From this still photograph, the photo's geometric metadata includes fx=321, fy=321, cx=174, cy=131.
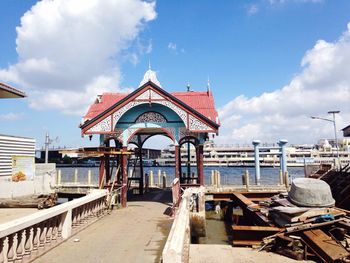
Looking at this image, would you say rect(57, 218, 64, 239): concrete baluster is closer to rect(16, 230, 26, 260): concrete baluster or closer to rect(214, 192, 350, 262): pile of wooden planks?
rect(16, 230, 26, 260): concrete baluster

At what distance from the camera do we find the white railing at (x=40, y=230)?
22.5 feet

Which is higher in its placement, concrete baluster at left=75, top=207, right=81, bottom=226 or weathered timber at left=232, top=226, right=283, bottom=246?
concrete baluster at left=75, top=207, right=81, bottom=226

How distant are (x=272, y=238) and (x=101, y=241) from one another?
5.10 m

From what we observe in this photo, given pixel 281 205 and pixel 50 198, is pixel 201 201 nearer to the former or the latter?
pixel 281 205

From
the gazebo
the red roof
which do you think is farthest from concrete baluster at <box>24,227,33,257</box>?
the red roof

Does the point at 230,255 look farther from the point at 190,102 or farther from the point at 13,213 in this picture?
the point at 13,213

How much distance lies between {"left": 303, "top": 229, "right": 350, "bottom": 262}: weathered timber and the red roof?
861cm

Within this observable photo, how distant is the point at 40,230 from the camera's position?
27.1 feet

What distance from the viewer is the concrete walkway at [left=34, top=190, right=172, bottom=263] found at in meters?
7.79

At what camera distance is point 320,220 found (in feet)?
32.2

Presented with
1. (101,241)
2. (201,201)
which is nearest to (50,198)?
(201,201)

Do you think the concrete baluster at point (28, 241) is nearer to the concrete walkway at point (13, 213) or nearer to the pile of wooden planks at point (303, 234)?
the pile of wooden planks at point (303, 234)

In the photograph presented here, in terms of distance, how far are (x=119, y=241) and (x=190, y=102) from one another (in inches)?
429

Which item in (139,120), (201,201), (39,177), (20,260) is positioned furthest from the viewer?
(39,177)
